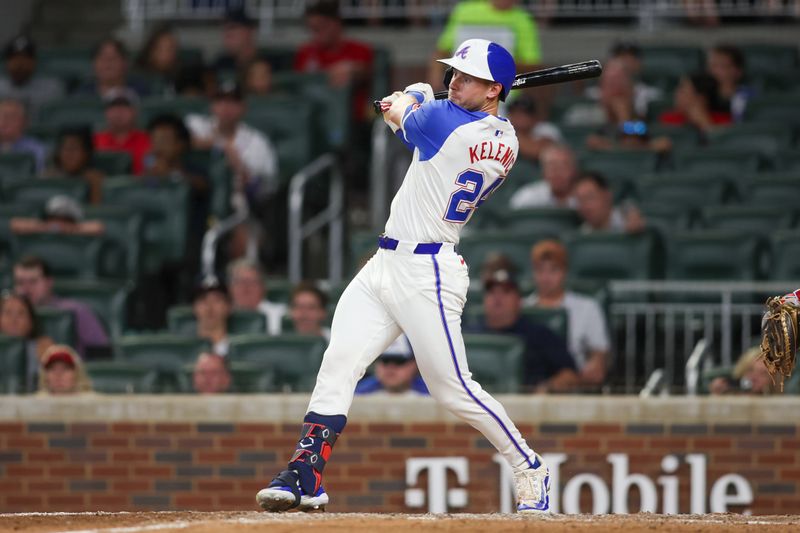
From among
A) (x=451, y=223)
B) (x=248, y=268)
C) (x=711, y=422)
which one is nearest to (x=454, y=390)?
(x=451, y=223)

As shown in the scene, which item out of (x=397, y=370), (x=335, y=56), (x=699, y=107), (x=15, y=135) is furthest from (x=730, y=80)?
(x=15, y=135)

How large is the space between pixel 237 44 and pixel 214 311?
14.7 ft

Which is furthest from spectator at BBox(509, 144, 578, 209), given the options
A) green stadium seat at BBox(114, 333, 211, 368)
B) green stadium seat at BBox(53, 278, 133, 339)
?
green stadium seat at BBox(53, 278, 133, 339)

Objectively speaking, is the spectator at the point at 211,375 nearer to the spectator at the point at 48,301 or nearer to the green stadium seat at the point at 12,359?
the green stadium seat at the point at 12,359

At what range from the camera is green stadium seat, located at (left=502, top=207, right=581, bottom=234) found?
1107 cm

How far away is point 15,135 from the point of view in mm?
12812

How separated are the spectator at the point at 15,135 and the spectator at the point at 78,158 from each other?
60 cm

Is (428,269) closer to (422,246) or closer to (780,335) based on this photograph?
(422,246)

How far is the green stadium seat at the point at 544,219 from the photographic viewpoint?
11070 mm

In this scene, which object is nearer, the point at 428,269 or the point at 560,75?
the point at 428,269

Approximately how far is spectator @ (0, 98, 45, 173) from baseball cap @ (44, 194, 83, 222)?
138 cm

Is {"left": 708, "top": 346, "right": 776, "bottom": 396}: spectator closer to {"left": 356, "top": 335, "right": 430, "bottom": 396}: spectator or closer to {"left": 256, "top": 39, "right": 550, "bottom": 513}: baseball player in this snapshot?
{"left": 356, "top": 335, "right": 430, "bottom": 396}: spectator

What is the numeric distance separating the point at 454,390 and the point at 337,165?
21.1 ft

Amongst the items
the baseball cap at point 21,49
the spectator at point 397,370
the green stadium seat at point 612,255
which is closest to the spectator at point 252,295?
the spectator at point 397,370
